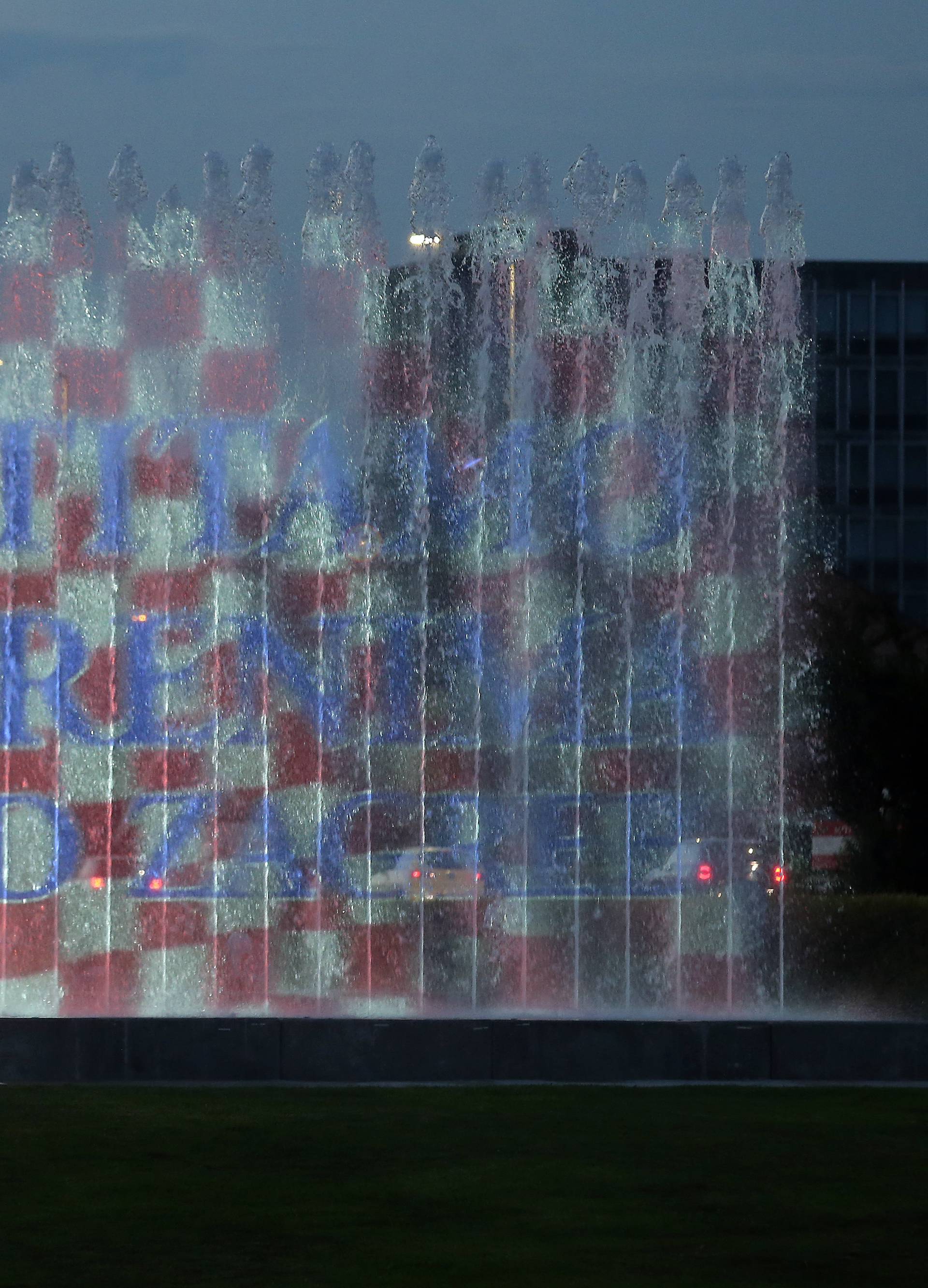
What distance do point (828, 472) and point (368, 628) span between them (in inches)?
2679

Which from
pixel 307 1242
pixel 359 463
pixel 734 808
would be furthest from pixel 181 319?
pixel 307 1242

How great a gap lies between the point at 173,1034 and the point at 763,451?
31.0ft

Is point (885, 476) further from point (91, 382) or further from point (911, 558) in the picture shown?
point (91, 382)

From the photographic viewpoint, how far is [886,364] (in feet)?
280

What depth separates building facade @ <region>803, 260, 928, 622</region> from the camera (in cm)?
8475

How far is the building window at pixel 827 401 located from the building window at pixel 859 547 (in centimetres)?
368

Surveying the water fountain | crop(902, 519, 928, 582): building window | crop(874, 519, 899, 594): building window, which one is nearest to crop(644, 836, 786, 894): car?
the water fountain

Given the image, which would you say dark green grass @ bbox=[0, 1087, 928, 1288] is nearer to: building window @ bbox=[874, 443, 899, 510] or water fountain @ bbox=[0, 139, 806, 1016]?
water fountain @ bbox=[0, 139, 806, 1016]

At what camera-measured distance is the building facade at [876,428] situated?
84750 mm

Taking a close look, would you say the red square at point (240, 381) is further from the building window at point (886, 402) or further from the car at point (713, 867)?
the building window at point (886, 402)

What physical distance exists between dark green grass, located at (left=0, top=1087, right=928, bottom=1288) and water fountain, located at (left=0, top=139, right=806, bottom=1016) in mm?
4463

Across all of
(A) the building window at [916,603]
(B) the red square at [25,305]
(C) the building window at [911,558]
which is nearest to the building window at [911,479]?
(C) the building window at [911,558]

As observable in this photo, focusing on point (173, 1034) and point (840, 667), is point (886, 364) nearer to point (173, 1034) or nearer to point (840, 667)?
point (840, 667)

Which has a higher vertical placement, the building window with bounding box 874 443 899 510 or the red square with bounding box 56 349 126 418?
the building window with bounding box 874 443 899 510
